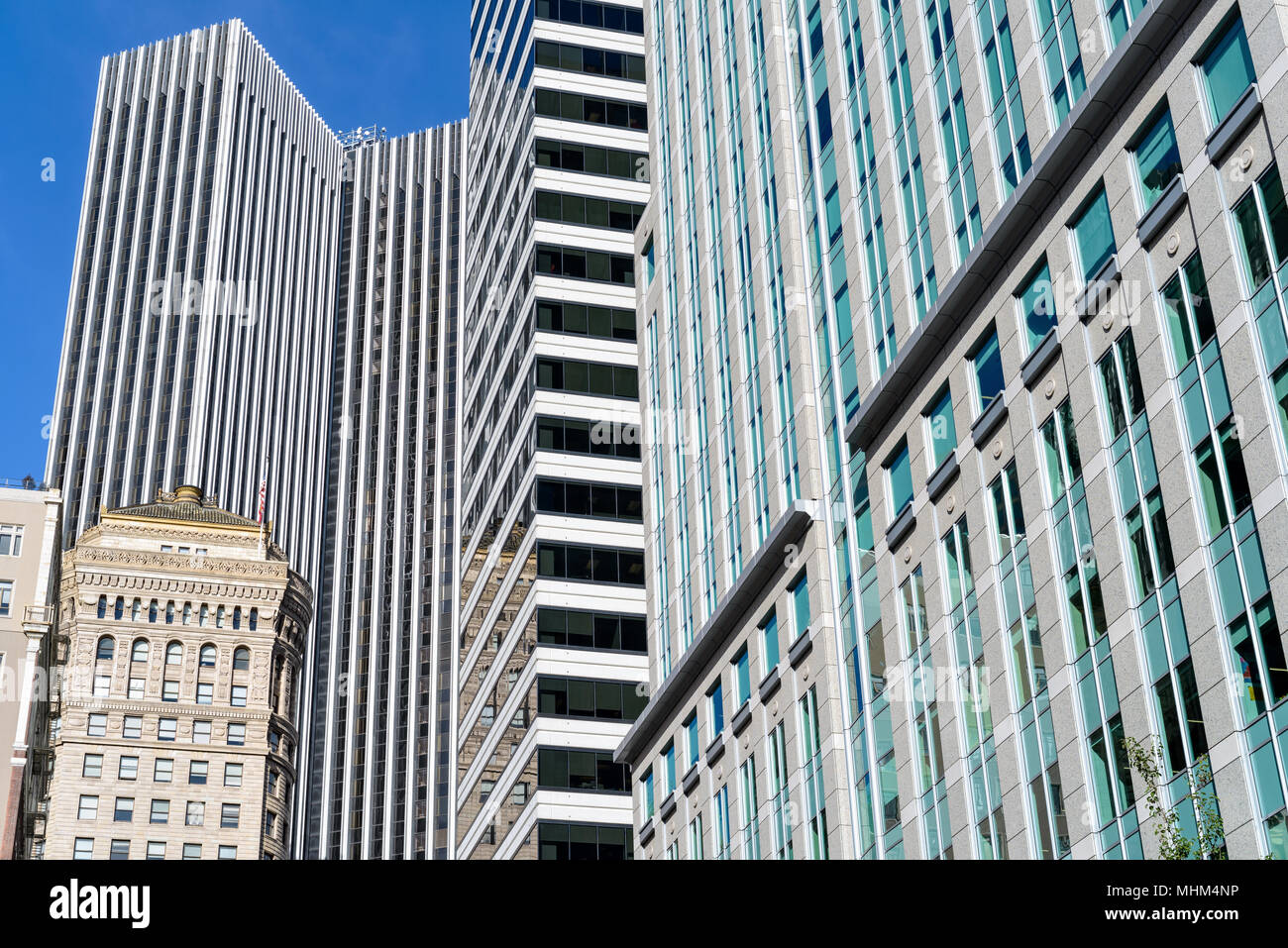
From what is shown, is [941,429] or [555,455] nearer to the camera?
[941,429]

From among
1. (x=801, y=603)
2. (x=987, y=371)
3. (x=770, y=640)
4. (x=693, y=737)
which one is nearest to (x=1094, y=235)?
(x=987, y=371)

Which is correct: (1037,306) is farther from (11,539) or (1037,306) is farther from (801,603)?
(11,539)

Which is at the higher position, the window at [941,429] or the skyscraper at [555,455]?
the skyscraper at [555,455]

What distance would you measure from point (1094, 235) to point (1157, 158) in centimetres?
248

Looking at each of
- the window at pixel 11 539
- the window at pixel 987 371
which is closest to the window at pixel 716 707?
the window at pixel 987 371

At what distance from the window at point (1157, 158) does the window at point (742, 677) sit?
2394 cm

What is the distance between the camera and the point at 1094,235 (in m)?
36.6

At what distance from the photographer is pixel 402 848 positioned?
17612 cm

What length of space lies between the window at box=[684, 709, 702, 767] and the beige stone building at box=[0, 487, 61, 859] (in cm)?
6140

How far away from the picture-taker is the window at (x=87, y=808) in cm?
13338

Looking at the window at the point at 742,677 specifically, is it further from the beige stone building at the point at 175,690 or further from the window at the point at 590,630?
the beige stone building at the point at 175,690

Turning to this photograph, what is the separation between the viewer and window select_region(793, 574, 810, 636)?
163ft
